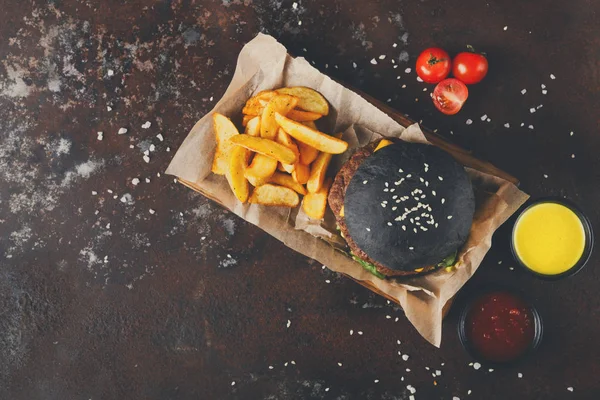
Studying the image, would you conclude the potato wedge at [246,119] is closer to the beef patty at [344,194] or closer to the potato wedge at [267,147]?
the potato wedge at [267,147]

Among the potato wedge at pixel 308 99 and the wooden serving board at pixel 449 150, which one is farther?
the wooden serving board at pixel 449 150

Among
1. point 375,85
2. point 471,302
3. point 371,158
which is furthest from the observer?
point 375,85

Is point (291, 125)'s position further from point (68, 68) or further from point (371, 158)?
point (68, 68)

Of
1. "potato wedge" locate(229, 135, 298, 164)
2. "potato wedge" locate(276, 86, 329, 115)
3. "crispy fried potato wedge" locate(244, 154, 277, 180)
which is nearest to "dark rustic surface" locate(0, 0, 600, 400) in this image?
"potato wedge" locate(276, 86, 329, 115)

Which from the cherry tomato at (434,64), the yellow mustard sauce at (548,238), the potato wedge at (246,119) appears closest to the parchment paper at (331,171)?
the potato wedge at (246,119)

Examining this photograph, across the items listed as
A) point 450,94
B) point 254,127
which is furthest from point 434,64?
point 254,127

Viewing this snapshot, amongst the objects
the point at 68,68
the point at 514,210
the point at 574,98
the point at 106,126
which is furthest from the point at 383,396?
the point at 68,68

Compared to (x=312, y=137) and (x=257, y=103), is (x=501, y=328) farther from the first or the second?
(x=257, y=103)
